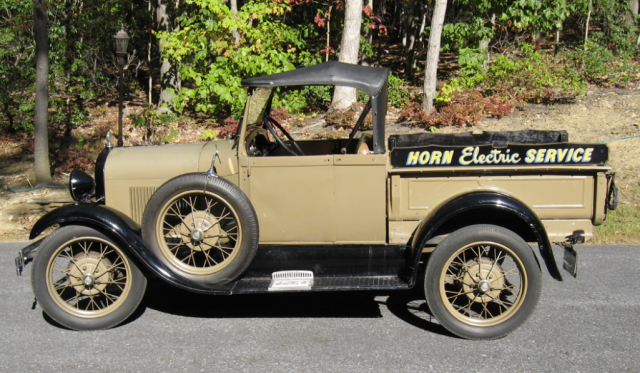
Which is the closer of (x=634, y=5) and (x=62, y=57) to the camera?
(x=62, y=57)

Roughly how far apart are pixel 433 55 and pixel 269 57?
321cm

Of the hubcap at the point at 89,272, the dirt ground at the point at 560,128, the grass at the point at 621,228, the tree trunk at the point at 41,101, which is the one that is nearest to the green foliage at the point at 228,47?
the dirt ground at the point at 560,128

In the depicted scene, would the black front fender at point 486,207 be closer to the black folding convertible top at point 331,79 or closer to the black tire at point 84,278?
the black folding convertible top at point 331,79

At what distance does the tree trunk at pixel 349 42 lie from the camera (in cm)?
1041

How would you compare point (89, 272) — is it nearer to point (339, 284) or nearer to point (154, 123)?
point (339, 284)

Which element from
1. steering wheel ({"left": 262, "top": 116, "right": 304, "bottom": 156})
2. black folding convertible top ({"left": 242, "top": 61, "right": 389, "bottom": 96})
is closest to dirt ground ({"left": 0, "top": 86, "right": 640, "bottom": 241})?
steering wheel ({"left": 262, "top": 116, "right": 304, "bottom": 156})

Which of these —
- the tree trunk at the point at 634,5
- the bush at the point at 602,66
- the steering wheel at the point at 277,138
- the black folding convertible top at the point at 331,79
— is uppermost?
the tree trunk at the point at 634,5

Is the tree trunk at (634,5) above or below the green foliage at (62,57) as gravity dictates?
above

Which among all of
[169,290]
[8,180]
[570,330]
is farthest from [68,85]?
[570,330]

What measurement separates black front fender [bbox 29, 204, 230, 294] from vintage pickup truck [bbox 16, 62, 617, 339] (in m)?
0.01

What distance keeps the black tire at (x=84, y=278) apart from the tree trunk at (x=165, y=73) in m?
8.26

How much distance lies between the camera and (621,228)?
6578 mm

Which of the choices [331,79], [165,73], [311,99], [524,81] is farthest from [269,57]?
[331,79]

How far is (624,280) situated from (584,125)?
518 centimetres
